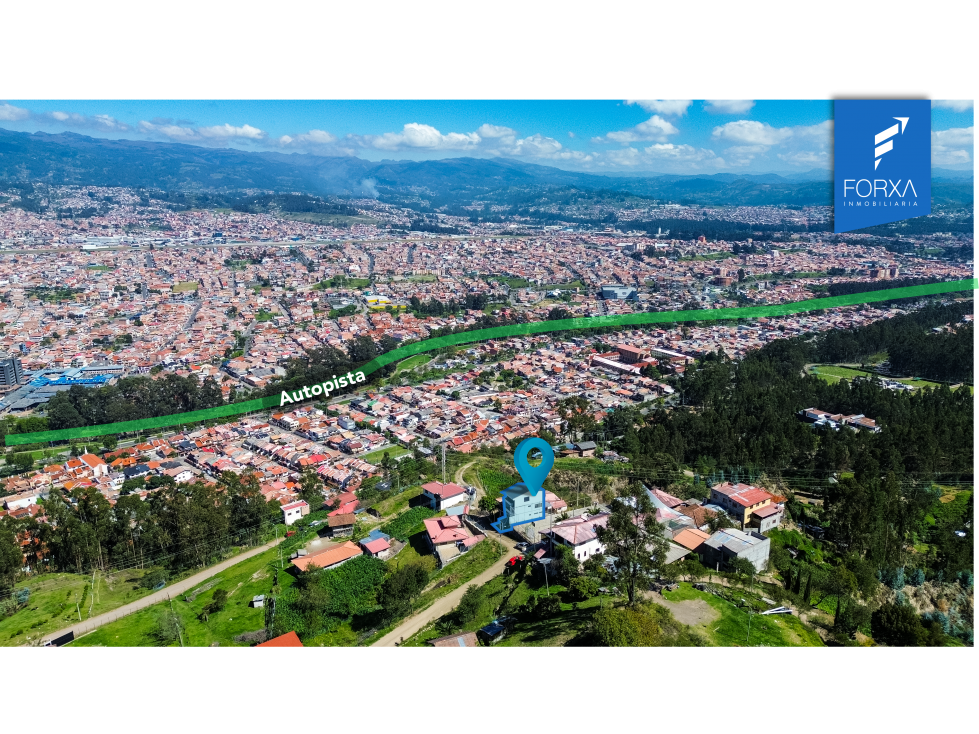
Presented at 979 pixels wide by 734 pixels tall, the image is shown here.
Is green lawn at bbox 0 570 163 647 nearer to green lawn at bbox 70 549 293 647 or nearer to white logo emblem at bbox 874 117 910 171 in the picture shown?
green lawn at bbox 70 549 293 647

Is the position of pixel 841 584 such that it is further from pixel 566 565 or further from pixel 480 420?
pixel 480 420

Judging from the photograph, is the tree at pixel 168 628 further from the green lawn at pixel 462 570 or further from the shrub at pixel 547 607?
the shrub at pixel 547 607

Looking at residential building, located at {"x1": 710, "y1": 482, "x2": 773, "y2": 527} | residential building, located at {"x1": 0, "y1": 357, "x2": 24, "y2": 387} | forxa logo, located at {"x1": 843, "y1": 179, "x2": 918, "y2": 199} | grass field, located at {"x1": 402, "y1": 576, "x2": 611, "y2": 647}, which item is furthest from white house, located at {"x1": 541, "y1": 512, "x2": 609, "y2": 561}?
residential building, located at {"x1": 0, "y1": 357, "x2": 24, "y2": 387}

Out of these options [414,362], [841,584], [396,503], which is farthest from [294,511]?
[841,584]

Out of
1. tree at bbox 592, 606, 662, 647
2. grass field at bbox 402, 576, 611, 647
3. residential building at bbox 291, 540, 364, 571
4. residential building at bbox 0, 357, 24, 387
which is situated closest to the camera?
tree at bbox 592, 606, 662, 647

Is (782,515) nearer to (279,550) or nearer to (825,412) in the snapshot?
(825,412)

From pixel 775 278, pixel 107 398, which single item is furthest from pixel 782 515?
pixel 107 398
